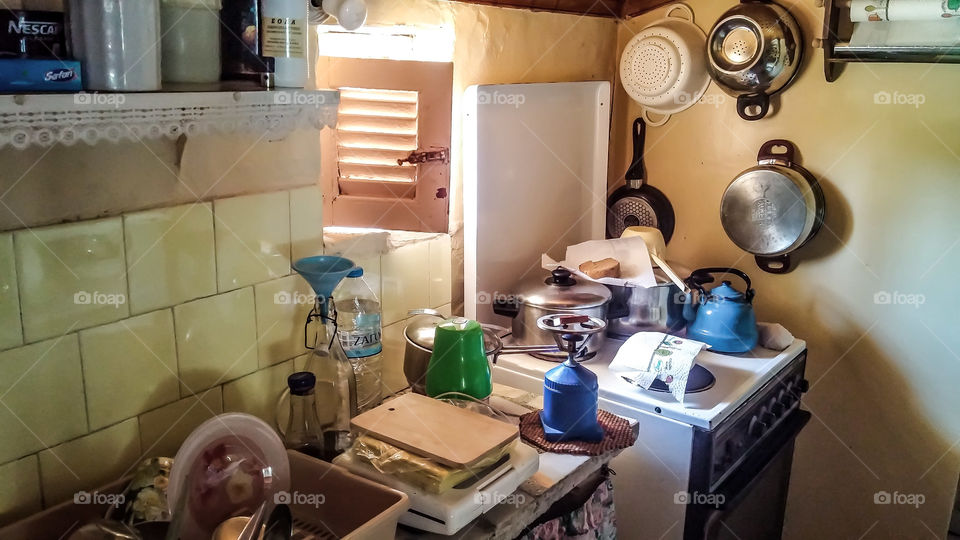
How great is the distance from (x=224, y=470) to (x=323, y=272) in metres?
0.37

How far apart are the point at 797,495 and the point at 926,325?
0.60m

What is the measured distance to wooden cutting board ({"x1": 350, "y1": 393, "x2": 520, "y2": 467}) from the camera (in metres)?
1.08

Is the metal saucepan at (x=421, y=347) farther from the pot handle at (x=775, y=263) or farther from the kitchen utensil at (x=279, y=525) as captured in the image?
the pot handle at (x=775, y=263)

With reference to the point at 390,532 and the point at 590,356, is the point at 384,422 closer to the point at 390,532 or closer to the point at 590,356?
the point at 390,532

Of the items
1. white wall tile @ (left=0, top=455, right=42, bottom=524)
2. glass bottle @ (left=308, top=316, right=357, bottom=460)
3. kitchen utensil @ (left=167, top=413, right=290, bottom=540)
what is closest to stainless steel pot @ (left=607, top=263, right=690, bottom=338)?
glass bottle @ (left=308, top=316, right=357, bottom=460)

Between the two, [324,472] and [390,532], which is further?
[324,472]

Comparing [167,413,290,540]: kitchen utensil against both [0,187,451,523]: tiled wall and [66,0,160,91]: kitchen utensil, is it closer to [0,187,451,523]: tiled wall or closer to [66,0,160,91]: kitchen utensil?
[0,187,451,523]: tiled wall

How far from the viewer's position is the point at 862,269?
6.34 feet

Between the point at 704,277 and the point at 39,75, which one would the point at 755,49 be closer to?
the point at 704,277

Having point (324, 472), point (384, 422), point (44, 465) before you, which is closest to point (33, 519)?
point (44, 465)

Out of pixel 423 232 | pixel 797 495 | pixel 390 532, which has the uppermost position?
pixel 423 232

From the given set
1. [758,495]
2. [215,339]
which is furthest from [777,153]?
[215,339]

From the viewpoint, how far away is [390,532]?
983 mm

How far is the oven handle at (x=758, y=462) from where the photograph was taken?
60.8 inches
